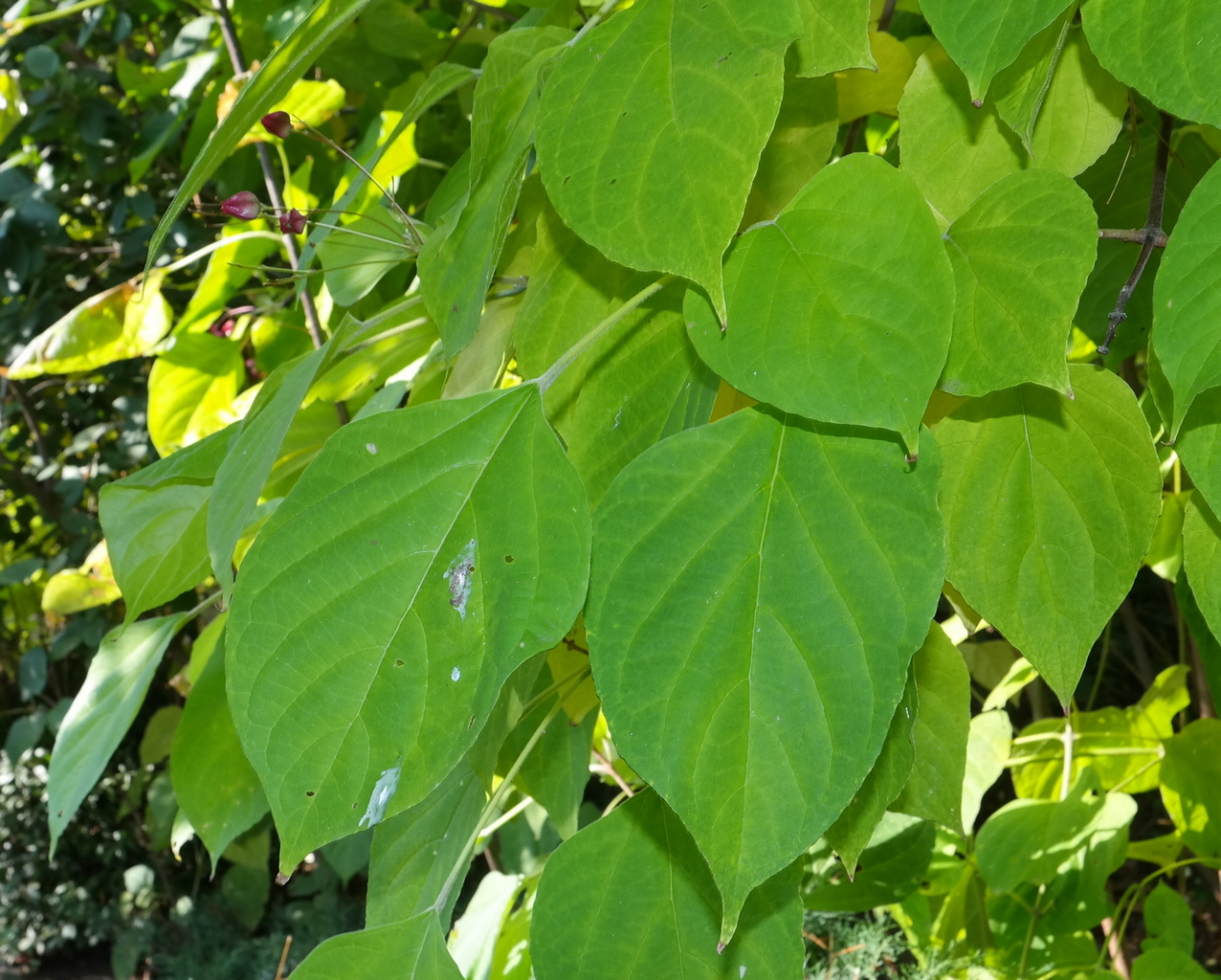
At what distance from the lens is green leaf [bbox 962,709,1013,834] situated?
84 cm

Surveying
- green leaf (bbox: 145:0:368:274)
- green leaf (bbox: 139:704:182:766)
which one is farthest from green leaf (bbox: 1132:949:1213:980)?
green leaf (bbox: 139:704:182:766)

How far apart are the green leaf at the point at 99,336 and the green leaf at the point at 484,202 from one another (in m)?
0.69

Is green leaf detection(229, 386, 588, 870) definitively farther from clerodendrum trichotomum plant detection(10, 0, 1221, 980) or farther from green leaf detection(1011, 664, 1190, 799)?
green leaf detection(1011, 664, 1190, 799)

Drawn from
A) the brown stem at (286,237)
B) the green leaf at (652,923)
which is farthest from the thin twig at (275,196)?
the green leaf at (652,923)

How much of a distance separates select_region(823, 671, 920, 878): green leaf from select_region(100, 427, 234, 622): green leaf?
0.29m

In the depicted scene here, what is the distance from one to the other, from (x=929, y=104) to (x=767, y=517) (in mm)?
161

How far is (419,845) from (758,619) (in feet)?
0.73

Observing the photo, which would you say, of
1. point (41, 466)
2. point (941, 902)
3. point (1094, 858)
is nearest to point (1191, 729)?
point (1094, 858)

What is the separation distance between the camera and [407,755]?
273 millimetres

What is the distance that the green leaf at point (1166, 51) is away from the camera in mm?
267

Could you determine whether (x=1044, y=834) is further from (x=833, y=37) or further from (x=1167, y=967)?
(x=833, y=37)

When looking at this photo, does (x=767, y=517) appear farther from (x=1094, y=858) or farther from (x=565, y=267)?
(x=1094, y=858)

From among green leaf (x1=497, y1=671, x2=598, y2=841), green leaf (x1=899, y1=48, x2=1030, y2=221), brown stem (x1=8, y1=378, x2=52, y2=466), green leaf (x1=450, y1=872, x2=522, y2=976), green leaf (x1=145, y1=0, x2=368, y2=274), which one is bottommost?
brown stem (x1=8, y1=378, x2=52, y2=466)

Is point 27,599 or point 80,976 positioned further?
point 80,976
